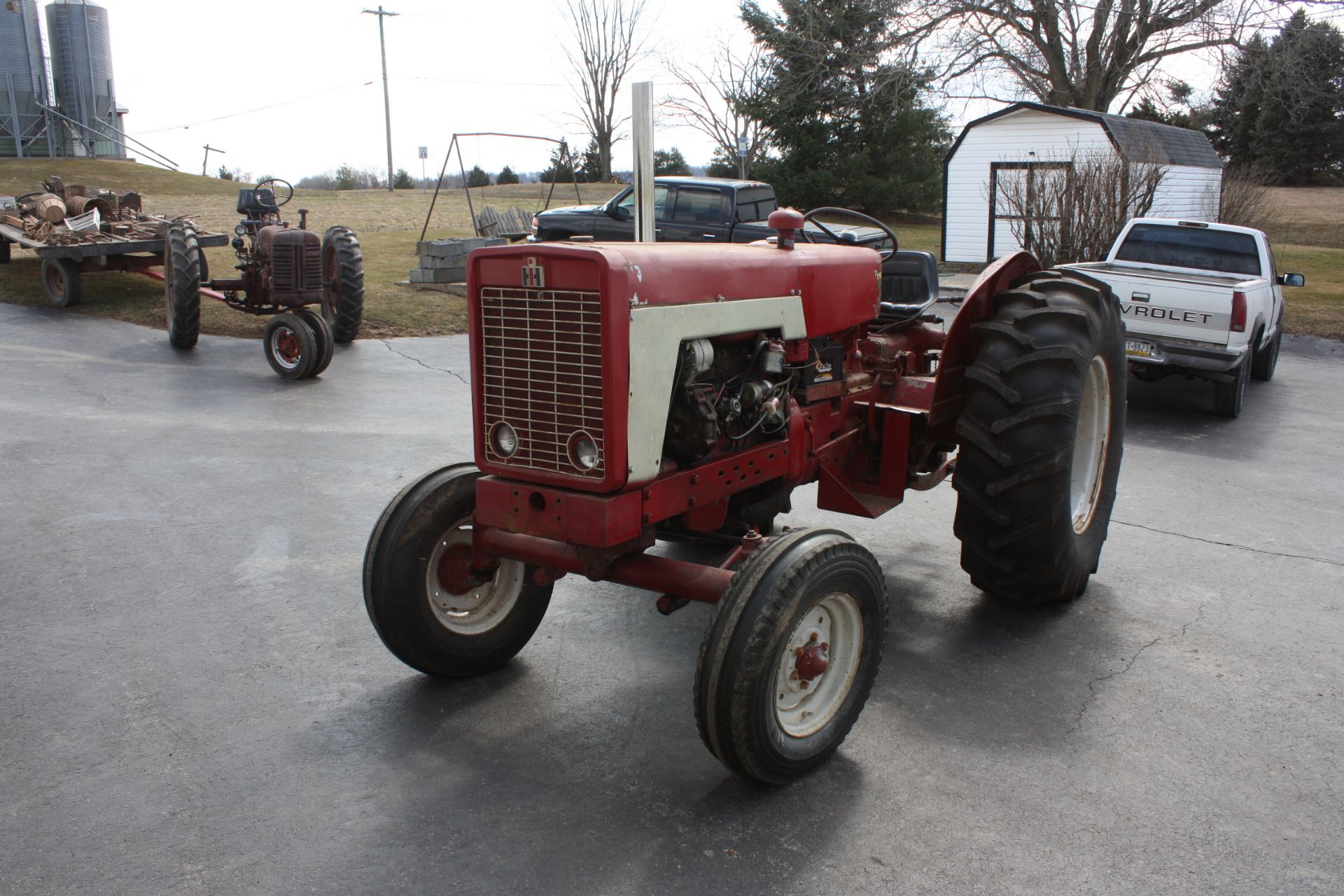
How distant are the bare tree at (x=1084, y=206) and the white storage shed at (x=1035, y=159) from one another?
243 cm

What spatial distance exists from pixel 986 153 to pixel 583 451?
20.8 m

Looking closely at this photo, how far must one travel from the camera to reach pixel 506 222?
1733 cm

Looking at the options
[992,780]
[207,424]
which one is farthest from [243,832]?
[207,424]

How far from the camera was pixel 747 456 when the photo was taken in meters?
3.57

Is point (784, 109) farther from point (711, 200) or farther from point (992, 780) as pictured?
point (992, 780)

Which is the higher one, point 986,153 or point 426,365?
point 986,153

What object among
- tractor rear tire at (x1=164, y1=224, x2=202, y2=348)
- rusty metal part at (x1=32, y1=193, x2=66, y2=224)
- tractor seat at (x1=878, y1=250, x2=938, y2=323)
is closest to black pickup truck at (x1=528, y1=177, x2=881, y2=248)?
tractor rear tire at (x1=164, y1=224, x2=202, y2=348)

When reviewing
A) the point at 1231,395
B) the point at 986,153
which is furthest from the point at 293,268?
the point at 986,153

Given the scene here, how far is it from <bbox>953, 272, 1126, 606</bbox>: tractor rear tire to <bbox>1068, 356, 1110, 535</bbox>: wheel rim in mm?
400

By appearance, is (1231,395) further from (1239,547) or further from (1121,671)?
(1121,671)

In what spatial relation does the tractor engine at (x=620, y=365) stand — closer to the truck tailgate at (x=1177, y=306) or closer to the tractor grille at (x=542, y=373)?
the tractor grille at (x=542, y=373)

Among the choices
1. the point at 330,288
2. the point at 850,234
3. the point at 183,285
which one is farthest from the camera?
the point at 330,288

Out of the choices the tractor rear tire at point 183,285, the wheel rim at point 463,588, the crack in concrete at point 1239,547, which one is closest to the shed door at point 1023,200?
the crack in concrete at point 1239,547

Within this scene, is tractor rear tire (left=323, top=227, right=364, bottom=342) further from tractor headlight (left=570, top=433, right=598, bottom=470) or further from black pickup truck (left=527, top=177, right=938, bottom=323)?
tractor headlight (left=570, top=433, right=598, bottom=470)
